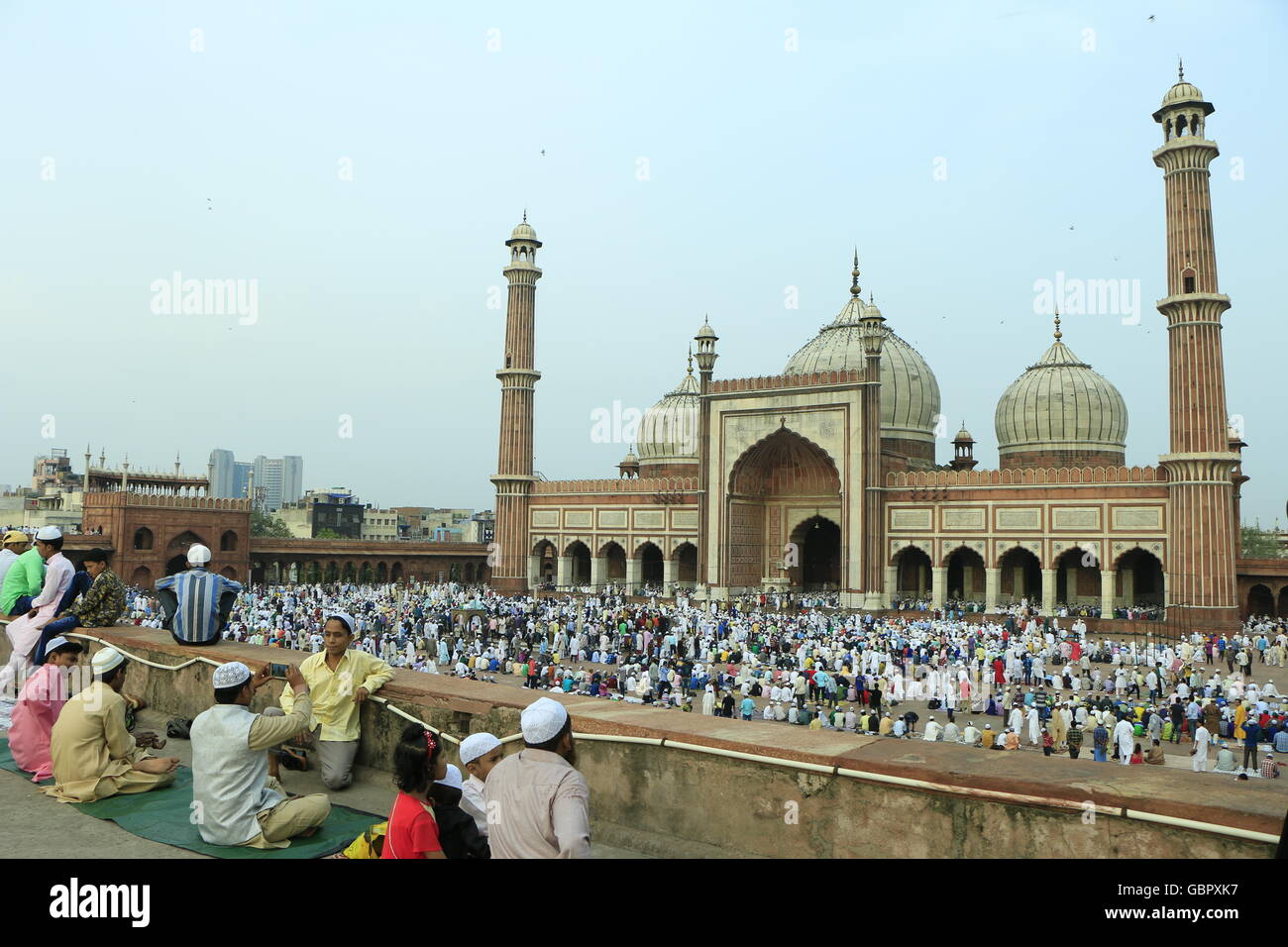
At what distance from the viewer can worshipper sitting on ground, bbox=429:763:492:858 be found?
321 cm

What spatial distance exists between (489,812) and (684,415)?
4186cm

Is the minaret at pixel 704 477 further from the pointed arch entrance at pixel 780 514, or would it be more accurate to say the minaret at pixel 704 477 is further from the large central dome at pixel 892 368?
the large central dome at pixel 892 368

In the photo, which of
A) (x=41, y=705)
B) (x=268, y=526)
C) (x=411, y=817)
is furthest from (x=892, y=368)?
(x=268, y=526)

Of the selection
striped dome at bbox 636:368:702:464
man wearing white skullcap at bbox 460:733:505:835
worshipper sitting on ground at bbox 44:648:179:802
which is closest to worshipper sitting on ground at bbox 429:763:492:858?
man wearing white skullcap at bbox 460:733:505:835

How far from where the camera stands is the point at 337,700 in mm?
4891

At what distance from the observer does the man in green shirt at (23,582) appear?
700 centimetres

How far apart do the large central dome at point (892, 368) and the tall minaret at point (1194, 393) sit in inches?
432

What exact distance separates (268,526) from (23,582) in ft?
198

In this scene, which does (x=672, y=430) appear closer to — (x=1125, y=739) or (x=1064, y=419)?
(x=1064, y=419)
